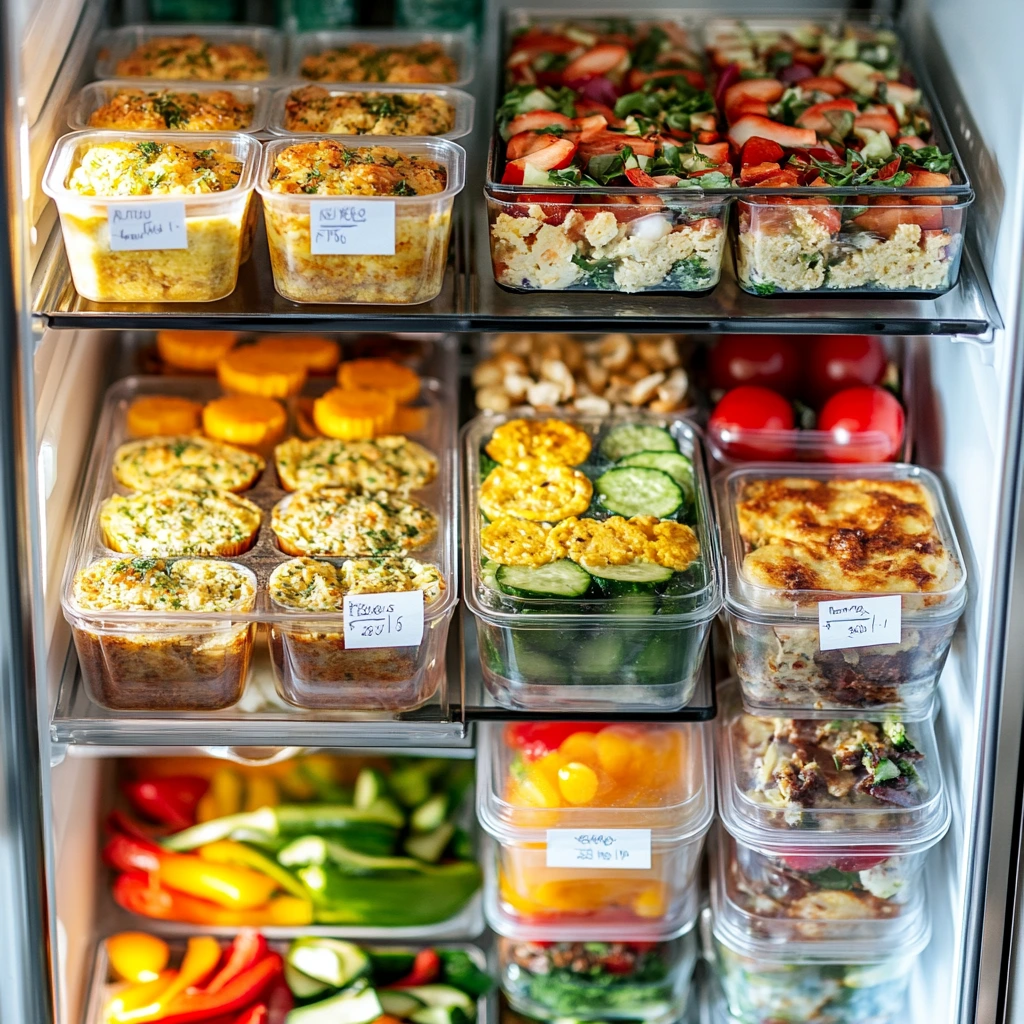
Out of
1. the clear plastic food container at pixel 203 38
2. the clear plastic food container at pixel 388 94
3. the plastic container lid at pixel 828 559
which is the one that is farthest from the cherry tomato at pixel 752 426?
the clear plastic food container at pixel 203 38

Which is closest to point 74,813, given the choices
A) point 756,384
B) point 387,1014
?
point 387,1014

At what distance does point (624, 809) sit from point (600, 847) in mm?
62

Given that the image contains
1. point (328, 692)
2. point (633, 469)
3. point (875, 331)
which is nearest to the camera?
point (875, 331)

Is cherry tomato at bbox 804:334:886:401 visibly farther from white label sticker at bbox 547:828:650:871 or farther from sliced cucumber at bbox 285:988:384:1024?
sliced cucumber at bbox 285:988:384:1024

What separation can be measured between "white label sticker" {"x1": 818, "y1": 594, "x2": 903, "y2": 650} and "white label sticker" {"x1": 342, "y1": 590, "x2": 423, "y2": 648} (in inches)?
20.1

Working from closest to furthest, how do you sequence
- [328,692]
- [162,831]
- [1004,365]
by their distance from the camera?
[1004,365], [328,692], [162,831]

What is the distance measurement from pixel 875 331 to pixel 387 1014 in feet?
4.01

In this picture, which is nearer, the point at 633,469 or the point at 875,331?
the point at 875,331

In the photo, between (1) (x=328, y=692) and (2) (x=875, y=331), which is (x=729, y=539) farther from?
(1) (x=328, y=692)

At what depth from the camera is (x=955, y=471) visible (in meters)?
1.88

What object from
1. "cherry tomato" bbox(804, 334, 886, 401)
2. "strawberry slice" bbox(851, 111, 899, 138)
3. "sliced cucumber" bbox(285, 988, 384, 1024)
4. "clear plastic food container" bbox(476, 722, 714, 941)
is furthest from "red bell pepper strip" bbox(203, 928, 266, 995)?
"strawberry slice" bbox(851, 111, 899, 138)

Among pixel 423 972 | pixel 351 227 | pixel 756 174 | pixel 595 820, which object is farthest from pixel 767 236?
pixel 423 972

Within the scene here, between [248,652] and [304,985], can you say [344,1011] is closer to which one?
[304,985]

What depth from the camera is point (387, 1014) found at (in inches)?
79.7
